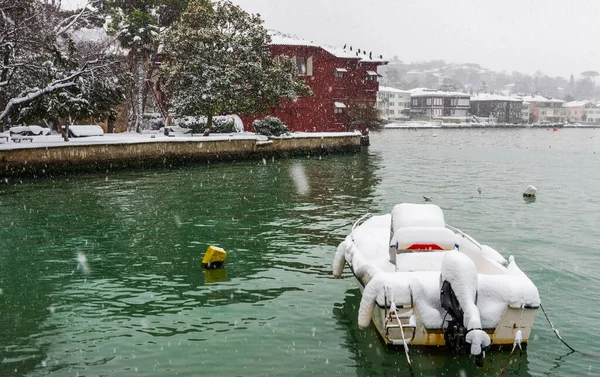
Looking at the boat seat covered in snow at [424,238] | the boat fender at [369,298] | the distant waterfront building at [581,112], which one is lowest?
the distant waterfront building at [581,112]

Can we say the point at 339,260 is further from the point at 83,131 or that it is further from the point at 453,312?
the point at 83,131

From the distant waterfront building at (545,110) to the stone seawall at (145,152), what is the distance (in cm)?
14613

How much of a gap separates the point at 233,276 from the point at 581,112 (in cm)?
20806

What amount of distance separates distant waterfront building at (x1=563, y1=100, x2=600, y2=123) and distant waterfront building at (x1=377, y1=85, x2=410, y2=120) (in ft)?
206

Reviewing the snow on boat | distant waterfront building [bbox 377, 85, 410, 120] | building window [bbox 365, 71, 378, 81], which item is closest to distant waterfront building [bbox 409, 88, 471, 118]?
distant waterfront building [bbox 377, 85, 410, 120]

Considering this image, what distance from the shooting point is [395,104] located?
166125 mm

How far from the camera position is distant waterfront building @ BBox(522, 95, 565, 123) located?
180125mm

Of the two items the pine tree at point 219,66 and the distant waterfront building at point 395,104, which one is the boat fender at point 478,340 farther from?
the distant waterfront building at point 395,104

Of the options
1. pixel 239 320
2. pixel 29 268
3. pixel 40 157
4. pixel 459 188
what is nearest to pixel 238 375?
pixel 239 320

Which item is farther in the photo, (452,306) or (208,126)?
(208,126)

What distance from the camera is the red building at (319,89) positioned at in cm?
5644

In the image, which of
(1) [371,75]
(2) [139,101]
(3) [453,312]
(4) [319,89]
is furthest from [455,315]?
(1) [371,75]

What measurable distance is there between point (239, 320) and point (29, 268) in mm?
6665

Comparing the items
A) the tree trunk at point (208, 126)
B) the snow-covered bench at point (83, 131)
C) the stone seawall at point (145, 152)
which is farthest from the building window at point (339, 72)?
the snow-covered bench at point (83, 131)
